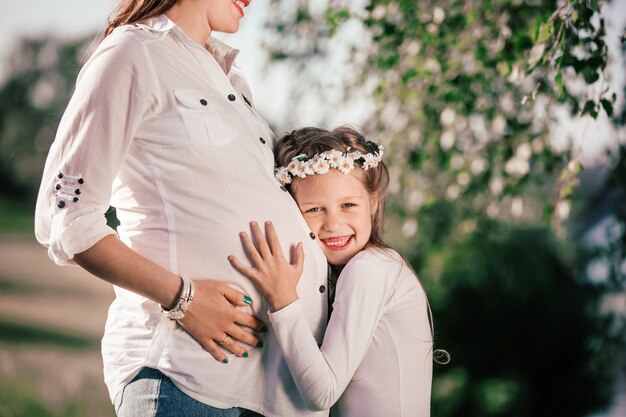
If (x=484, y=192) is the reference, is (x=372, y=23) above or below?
above

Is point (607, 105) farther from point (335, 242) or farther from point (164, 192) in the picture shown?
point (164, 192)

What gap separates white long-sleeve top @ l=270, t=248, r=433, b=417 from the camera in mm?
1618

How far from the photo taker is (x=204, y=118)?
1.62 m

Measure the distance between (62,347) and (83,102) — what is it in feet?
36.1

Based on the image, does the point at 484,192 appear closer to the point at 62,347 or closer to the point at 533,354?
the point at 533,354

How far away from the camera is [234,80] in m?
2.00

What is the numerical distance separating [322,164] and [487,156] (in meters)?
2.36

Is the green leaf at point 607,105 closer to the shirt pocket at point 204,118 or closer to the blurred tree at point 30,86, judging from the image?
the shirt pocket at point 204,118

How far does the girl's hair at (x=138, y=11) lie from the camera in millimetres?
1803

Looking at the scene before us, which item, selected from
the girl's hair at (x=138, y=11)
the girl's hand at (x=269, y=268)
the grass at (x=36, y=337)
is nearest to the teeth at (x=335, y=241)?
the girl's hand at (x=269, y=268)

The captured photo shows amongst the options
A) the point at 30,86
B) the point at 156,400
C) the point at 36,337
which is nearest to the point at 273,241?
the point at 156,400

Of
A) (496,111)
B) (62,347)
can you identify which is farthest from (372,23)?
(62,347)

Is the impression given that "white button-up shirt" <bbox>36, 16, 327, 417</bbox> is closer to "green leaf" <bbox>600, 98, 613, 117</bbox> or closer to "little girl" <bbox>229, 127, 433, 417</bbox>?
"little girl" <bbox>229, 127, 433, 417</bbox>

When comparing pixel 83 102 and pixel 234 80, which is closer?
pixel 83 102
